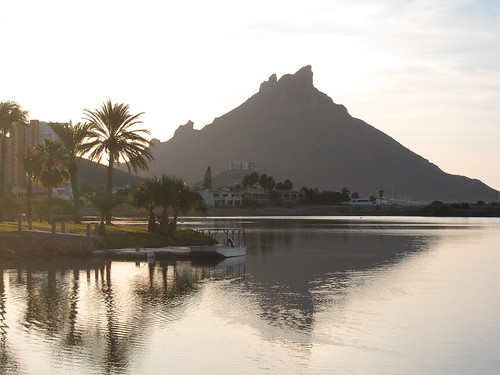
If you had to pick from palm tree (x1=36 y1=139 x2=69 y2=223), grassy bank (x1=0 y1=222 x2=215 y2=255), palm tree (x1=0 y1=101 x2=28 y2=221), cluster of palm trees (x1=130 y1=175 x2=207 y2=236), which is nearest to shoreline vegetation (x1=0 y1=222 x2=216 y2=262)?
grassy bank (x1=0 y1=222 x2=215 y2=255)

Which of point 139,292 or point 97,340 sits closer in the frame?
point 97,340

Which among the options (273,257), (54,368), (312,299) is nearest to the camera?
(54,368)

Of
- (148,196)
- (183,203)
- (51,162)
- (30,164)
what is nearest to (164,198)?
(148,196)

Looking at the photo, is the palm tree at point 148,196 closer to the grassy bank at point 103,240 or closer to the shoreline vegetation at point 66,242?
the grassy bank at point 103,240

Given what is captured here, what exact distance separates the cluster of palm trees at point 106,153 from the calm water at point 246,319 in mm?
17935

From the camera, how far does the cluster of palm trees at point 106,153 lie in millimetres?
86750

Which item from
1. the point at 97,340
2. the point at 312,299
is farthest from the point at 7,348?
the point at 312,299

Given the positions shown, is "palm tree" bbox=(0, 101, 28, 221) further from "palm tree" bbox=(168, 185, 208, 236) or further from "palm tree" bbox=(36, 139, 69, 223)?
"palm tree" bbox=(168, 185, 208, 236)

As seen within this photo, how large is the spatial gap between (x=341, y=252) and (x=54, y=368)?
6326 cm

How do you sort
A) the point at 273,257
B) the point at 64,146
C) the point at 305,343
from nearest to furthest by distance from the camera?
1. the point at 305,343
2. the point at 273,257
3. the point at 64,146

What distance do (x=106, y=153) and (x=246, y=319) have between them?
5654 cm

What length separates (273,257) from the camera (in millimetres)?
80938

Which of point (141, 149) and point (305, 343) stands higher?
point (141, 149)

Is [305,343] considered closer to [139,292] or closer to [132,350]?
[132,350]
